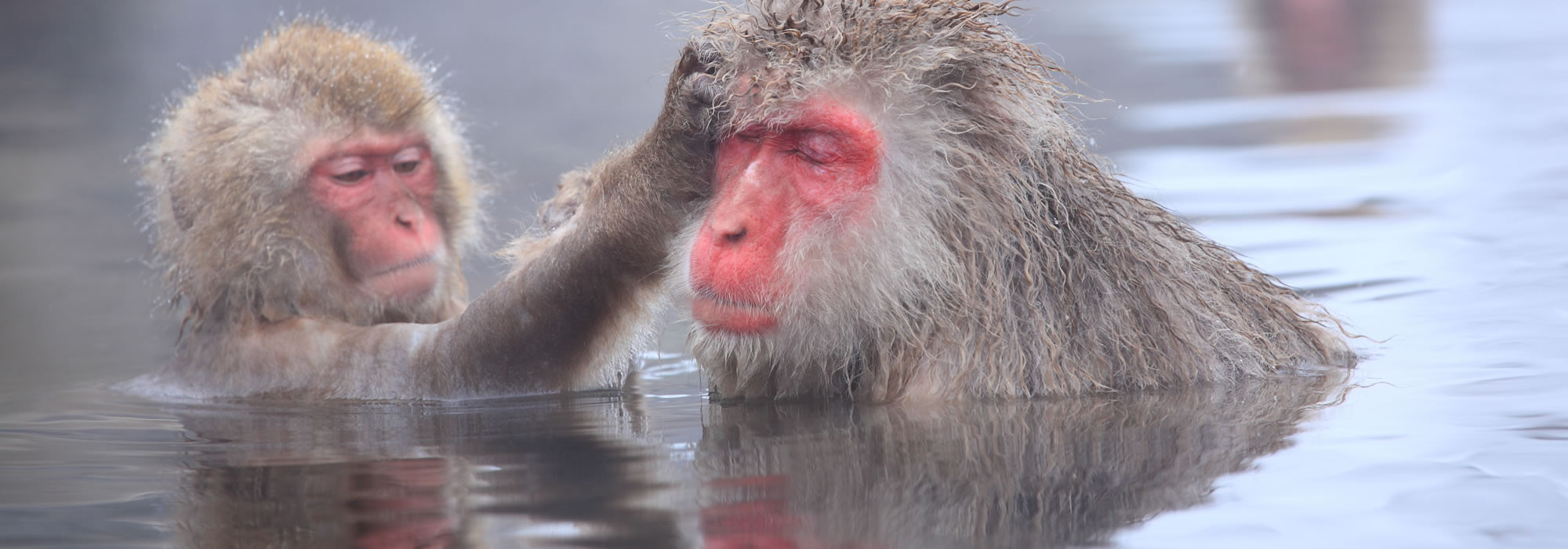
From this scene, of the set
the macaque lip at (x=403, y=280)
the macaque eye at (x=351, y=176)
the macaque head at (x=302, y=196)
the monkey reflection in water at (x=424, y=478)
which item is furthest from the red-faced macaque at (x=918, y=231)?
the macaque eye at (x=351, y=176)

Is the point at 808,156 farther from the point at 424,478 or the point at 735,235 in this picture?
the point at 424,478

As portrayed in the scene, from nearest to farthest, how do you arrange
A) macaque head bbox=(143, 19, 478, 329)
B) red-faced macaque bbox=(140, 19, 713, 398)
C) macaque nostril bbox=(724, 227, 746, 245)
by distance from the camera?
1. macaque nostril bbox=(724, 227, 746, 245)
2. red-faced macaque bbox=(140, 19, 713, 398)
3. macaque head bbox=(143, 19, 478, 329)

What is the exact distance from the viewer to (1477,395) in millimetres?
3508

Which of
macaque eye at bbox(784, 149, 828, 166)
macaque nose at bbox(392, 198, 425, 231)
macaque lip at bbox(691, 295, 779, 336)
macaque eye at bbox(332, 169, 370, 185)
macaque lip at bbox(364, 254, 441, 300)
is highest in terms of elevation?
macaque eye at bbox(332, 169, 370, 185)

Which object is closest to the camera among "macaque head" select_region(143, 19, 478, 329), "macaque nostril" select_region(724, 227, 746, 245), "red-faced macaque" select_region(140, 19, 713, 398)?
"macaque nostril" select_region(724, 227, 746, 245)

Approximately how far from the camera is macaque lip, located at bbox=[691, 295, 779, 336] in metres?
3.33

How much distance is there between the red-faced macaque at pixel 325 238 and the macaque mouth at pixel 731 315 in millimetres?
834

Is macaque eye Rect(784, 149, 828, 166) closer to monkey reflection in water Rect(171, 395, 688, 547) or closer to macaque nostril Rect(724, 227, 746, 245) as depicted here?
macaque nostril Rect(724, 227, 746, 245)

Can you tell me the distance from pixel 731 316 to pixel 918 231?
1.47 ft

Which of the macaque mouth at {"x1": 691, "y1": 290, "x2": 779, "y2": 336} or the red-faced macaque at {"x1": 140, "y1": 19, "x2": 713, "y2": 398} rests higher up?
the red-faced macaque at {"x1": 140, "y1": 19, "x2": 713, "y2": 398}

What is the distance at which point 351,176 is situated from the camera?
478 cm

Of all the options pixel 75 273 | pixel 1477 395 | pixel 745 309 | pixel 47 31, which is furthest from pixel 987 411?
pixel 47 31

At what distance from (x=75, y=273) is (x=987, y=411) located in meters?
4.69

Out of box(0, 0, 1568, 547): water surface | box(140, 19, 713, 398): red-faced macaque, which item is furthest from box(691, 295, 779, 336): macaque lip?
box(140, 19, 713, 398): red-faced macaque
